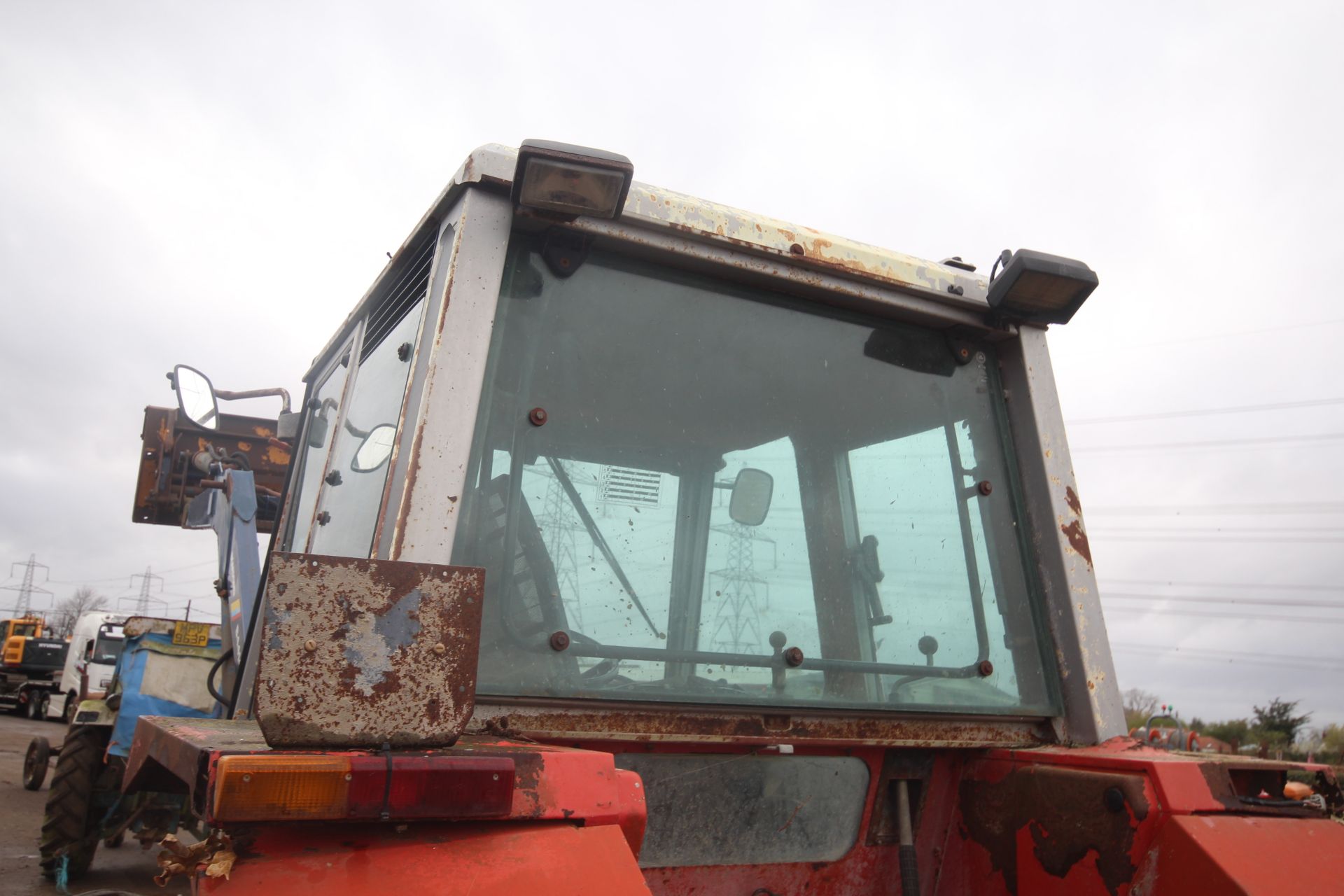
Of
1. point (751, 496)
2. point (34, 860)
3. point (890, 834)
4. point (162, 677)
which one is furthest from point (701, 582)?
point (34, 860)

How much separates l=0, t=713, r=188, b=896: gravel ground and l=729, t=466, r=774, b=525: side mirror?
3363mm

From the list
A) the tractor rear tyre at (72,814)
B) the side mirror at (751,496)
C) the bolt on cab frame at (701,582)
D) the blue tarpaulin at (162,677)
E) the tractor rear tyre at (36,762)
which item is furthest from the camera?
the tractor rear tyre at (36,762)

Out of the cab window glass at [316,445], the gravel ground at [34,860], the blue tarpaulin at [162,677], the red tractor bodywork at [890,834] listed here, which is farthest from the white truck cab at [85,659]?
the red tractor bodywork at [890,834]

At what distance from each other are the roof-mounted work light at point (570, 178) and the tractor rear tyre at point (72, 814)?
559 centimetres

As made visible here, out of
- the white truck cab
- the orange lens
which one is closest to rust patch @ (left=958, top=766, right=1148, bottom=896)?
the orange lens

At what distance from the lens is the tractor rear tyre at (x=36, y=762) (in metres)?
8.86

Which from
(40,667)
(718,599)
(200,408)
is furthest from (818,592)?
(40,667)

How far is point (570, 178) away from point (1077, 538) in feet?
4.53

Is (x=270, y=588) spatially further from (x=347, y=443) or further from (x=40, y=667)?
(x=40, y=667)

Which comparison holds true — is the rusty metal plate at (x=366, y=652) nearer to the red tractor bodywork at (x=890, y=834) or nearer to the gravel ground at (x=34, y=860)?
the red tractor bodywork at (x=890, y=834)

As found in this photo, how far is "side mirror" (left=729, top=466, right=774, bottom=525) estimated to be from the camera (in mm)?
1988

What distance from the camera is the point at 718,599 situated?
1875 millimetres

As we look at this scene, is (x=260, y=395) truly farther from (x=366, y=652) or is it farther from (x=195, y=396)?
(x=366, y=652)

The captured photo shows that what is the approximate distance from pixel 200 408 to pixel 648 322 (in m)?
2.00
